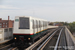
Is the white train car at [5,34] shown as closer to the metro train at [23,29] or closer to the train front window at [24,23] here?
the metro train at [23,29]

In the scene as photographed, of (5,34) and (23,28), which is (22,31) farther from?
(5,34)

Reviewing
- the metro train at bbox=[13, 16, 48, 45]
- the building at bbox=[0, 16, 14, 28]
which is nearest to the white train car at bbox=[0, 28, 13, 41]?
the metro train at bbox=[13, 16, 48, 45]

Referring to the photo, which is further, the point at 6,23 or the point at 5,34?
the point at 6,23

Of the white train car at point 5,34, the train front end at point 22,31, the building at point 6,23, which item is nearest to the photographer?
the train front end at point 22,31

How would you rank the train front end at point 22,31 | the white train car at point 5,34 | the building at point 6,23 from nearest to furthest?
the train front end at point 22,31
the white train car at point 5,34
the building at point 6,23

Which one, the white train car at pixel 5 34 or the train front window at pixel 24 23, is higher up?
the train front window at pixel 24 23

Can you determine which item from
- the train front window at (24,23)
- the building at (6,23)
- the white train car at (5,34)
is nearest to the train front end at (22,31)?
the train front window at (24,23)

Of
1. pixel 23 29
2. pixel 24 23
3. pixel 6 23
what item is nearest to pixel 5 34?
pixel 23 29

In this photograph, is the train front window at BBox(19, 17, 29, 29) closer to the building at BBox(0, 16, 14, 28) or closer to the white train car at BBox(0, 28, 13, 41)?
the white train car at BBox(0, 28, 13, 41)

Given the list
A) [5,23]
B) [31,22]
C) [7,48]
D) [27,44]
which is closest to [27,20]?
[31,22]

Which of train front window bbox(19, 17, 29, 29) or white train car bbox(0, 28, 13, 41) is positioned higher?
train front window bbox(19, 17, 29, 29)

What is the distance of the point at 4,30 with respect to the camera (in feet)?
49.5

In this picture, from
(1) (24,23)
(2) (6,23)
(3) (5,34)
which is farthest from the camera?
(2) (6,23)

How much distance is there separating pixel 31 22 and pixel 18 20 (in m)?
1.40
